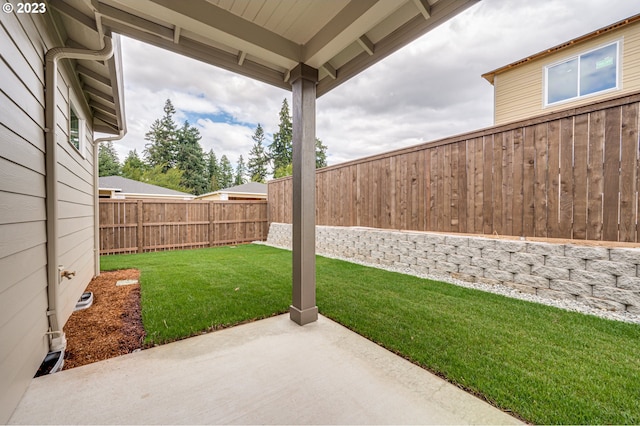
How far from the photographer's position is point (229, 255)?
22.7 ft

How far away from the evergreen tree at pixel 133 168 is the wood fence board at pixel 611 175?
2809 centimetres

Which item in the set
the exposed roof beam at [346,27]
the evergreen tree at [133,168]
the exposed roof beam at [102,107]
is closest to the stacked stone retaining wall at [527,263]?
the exposed roof beam at [346,27]

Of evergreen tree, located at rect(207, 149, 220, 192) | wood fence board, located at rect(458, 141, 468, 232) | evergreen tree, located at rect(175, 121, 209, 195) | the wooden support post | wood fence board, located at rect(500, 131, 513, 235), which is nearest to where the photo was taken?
the wooden support post

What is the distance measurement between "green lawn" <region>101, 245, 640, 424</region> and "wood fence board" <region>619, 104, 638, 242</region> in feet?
3.74

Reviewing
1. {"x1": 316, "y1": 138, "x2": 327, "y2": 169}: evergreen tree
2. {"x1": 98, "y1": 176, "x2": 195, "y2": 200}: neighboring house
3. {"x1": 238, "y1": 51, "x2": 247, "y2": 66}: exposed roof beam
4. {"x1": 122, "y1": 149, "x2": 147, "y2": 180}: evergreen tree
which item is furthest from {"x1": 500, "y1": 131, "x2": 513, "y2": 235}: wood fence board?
{"x1": 122, "y1": 149, "x2": 147, "y2": 180}: evergreen tree

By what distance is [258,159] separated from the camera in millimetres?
28359

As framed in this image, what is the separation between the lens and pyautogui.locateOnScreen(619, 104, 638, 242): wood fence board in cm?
298

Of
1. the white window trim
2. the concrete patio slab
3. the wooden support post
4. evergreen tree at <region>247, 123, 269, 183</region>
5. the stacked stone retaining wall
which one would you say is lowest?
the concrete patio slab

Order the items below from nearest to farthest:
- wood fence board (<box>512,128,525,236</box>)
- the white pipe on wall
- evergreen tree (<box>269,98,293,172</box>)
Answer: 1. the white pipe on wall
2. wood fence board (<box>512,128,525,236</box>)
3. evergreen tree (<box>269,98,293,172</box>)

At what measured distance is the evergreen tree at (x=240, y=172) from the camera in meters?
32.6

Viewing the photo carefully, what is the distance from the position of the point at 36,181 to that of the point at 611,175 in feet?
18.9

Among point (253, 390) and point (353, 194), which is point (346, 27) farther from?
point (353, 194)

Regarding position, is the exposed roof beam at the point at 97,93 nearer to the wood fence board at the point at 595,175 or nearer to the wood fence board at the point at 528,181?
the wood fence board at the point at 528,181

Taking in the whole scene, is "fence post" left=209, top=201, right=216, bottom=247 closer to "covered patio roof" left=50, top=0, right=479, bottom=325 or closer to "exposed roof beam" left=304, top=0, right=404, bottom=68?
"covered patio roof" left=50, top=0, right=479, bottom=325
